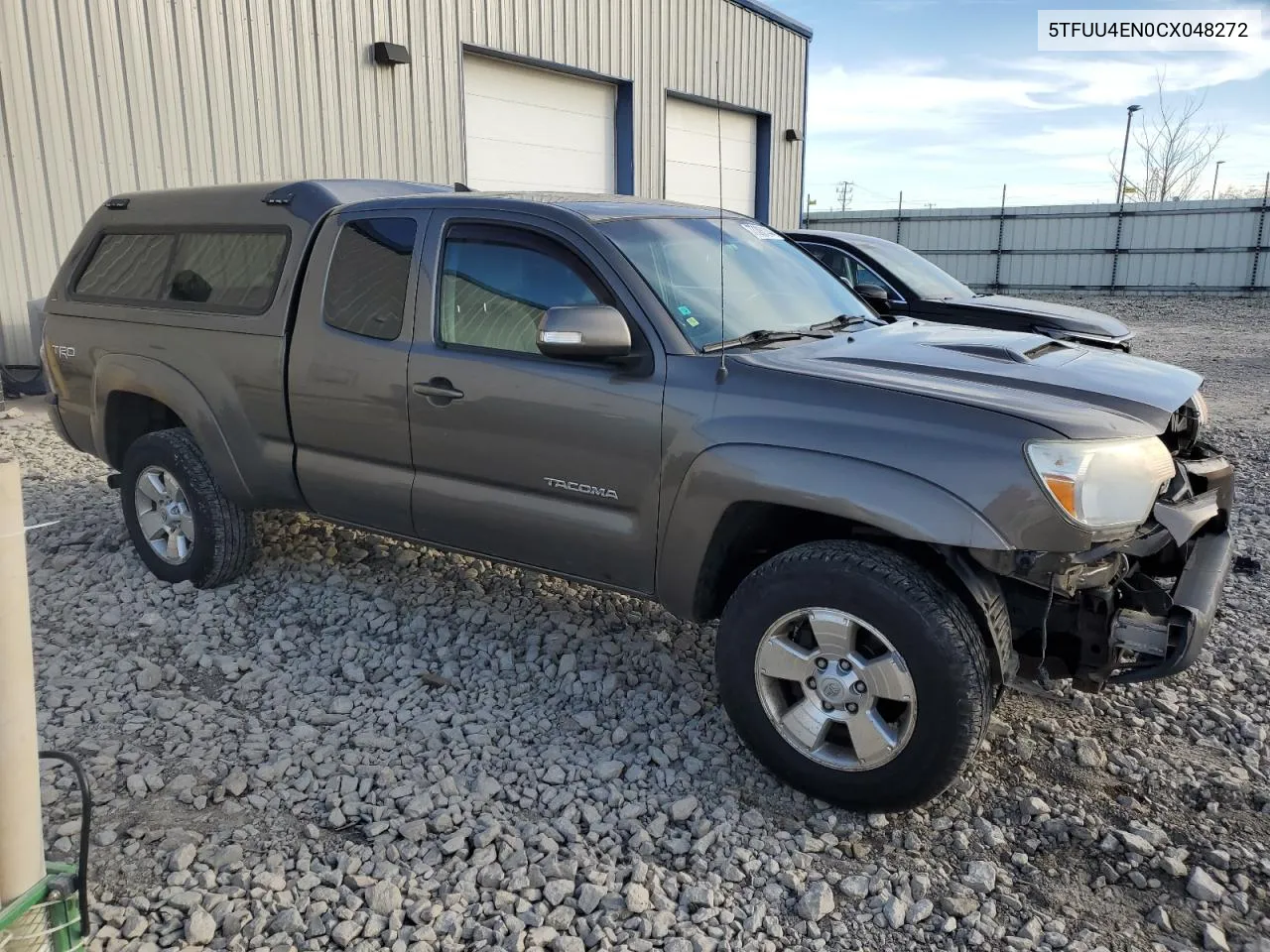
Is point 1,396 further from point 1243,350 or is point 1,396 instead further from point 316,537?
point 1243,350

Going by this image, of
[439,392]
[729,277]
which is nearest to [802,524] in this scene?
[729,277]

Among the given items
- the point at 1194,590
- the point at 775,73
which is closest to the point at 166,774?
the point at 1194,590

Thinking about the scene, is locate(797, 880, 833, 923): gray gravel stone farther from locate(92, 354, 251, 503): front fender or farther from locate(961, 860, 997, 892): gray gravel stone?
locate(92, 354, 251, 503): front fender

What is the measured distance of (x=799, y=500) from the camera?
2.91m

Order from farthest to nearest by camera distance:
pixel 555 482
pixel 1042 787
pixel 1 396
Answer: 1. pixel 1 396
2. pixel 555 482
3. pixel 1042 787

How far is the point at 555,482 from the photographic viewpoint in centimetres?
348

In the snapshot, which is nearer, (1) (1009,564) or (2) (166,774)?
(1) (1009,564)

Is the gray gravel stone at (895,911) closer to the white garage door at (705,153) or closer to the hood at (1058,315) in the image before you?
the hood at (1058,315)

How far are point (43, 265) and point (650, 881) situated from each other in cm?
876

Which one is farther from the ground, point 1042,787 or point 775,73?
point 775,73

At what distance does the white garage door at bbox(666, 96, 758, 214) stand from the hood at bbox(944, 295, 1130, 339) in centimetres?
770

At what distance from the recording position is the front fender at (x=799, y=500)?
2.69 m

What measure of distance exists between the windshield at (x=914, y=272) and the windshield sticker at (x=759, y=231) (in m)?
3.99

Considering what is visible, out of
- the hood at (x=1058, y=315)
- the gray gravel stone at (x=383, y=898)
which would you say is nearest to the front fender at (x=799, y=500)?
the gray gravel stone at (x=383, y=898)
